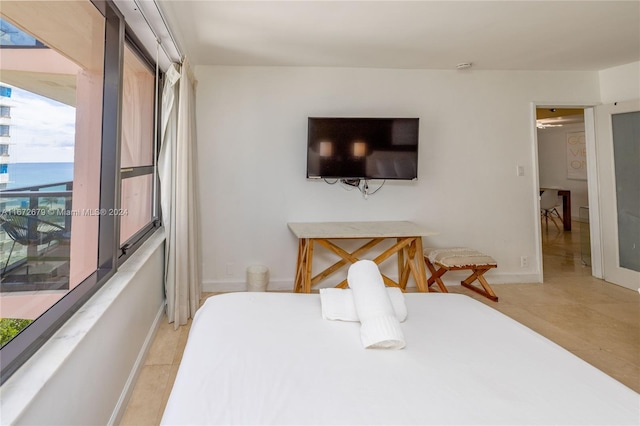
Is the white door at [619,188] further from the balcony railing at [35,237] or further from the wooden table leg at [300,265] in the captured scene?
the balcony railing at [35,237]

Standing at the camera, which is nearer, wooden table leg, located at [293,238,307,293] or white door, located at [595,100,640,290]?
wooden table leg, located at [293,238,307,293]

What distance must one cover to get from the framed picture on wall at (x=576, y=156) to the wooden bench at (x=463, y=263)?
6048 mm

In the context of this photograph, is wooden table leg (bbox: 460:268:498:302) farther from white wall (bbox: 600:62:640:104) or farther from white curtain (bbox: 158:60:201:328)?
white curtain (bbox: 158:60:201:328)

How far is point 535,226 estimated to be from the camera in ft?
11.5

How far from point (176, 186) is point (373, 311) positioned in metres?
1.94

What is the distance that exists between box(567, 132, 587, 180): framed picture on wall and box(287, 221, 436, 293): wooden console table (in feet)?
21.0

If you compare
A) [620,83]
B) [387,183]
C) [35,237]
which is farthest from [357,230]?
[620,83]

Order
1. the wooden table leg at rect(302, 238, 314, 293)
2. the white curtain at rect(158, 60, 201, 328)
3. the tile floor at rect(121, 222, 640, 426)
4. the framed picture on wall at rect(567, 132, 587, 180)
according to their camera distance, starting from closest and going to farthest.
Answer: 1. the tile floor at rect(121, 222, 640, 426)
2. the white curtain at rect(158, 60, 201, 328)
3. the wooden table leg at rect(302, 238, 314, 293)
4. the framed picture on wall at rect(567, 132, 587, 180)

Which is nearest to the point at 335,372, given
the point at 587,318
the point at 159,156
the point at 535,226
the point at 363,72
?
the point at 159,156

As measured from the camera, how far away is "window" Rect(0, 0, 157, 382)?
107cm

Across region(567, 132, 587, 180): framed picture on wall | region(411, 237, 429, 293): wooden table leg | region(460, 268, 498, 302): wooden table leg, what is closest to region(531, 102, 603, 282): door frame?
region(460, 268, 498, 302): wooden table leg

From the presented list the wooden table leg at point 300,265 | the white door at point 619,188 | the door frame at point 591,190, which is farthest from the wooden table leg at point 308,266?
the white door at point 619,188

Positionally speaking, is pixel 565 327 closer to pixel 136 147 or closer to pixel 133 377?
pixel 133 377

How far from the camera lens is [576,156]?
23.8ft
